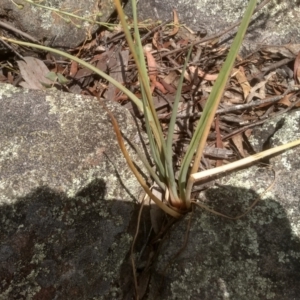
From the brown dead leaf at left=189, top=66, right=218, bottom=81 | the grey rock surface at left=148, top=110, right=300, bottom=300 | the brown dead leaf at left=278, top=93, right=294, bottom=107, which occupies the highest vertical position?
the brown dead leaf at left=189, top=66, right=218, bottom=81

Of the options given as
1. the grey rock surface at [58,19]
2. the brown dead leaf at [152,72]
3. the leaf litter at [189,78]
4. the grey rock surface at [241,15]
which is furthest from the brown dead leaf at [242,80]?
the grey rock surface at [58,19]

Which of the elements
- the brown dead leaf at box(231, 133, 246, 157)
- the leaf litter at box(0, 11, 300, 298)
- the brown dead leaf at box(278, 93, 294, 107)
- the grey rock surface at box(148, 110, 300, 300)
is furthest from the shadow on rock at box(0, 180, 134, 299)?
the brown dead leaf at box(278, 93, 294, 107)

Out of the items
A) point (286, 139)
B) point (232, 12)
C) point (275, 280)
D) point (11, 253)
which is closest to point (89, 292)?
point (11, 253)

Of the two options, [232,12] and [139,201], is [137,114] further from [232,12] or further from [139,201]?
[232,12]

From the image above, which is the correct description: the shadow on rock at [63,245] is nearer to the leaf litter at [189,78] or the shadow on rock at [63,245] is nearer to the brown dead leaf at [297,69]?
the leaf litter at [189,78]

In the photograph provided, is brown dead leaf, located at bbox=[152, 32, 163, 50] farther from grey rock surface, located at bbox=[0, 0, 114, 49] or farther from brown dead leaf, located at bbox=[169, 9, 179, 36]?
grey rock surface, located at bbox=[0, 0, 114, 49]

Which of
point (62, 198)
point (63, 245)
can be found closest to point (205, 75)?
point (62, 198)
